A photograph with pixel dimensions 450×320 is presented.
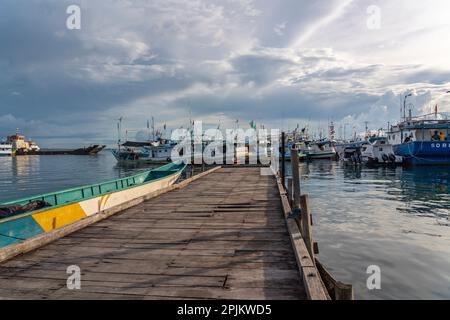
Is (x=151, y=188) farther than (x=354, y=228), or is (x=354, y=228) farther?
(x=151, y=188)

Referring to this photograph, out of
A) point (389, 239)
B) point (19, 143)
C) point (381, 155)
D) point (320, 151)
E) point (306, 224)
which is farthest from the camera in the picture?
point (19, 143)

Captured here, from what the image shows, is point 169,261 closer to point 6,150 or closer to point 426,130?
point 426,130

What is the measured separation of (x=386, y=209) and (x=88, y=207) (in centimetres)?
1483

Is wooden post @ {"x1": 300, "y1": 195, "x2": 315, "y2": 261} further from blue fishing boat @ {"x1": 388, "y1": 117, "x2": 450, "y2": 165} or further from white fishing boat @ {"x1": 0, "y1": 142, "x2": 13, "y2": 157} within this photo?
white fishing boat @ {"x1": 0, "y1": 142, "x2": 13, "y2": 157}

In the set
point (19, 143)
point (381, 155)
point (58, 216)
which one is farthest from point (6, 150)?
point (58, 216)

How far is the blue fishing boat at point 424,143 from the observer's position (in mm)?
41875

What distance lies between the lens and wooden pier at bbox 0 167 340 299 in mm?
4094

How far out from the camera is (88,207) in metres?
11.8

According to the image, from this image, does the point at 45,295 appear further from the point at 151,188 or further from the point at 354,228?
the point at 151,188

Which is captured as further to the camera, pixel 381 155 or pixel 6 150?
pixel 6 150

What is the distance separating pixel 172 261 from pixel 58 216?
6549 millimetres

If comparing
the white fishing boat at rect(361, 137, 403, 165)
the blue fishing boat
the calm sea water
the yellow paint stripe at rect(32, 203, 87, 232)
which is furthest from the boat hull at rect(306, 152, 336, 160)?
the yellow paint stripe at rect(32, 203, 87, 232)

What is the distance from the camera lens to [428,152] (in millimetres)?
42094
